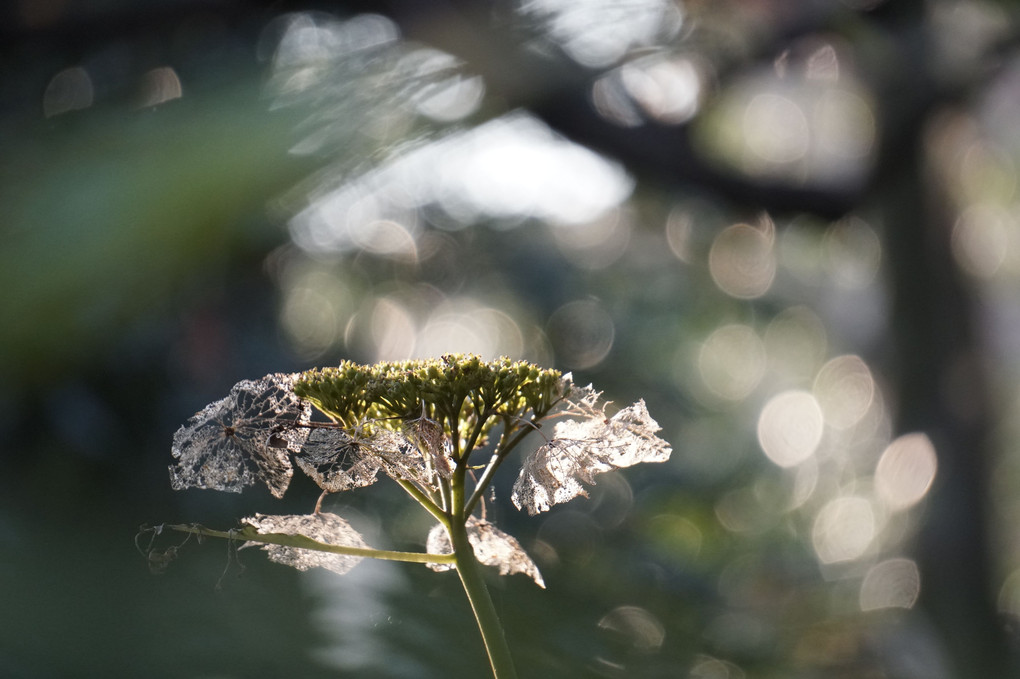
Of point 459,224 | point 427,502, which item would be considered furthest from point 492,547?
point 459,224

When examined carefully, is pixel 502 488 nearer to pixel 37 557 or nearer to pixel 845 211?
pixel 845 211

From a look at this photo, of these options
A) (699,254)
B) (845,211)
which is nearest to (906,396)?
(845,211)

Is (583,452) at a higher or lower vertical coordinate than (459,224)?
higher

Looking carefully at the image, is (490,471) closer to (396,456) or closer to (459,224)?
(396,456)

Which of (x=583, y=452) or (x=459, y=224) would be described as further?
(x=459, y=224)

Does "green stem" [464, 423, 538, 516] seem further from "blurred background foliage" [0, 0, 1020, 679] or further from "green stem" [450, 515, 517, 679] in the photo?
"blurred background foliage" [0, 0, 1020, 679]

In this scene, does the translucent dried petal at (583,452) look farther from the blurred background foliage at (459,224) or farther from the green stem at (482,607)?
the blurred background foliage at (459,224)

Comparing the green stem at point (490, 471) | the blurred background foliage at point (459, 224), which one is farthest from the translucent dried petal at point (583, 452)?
the blurred background foliage at point (459, 224)
